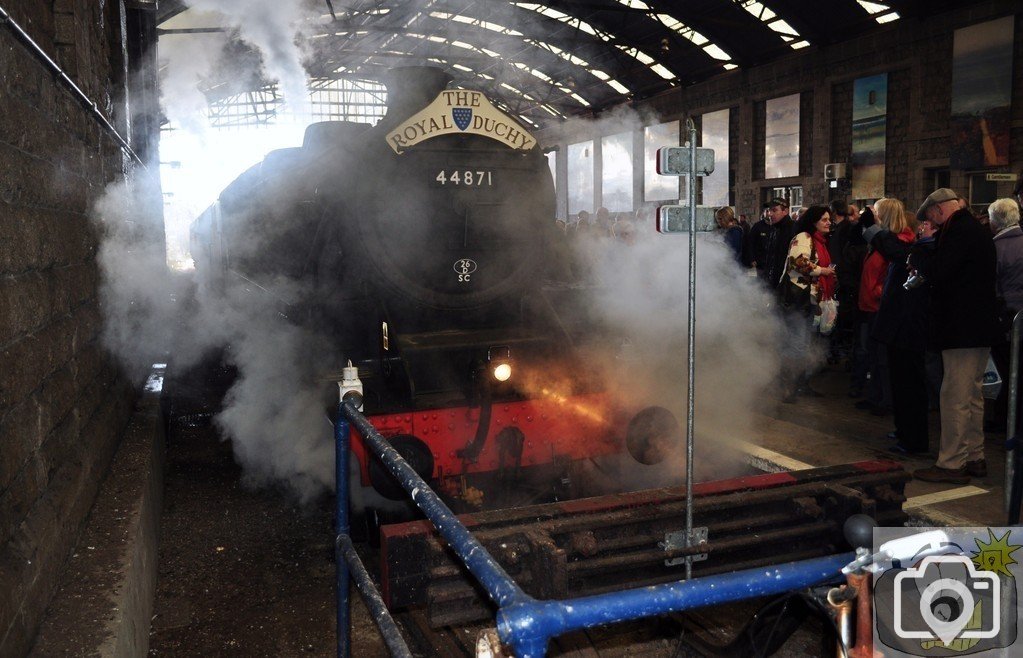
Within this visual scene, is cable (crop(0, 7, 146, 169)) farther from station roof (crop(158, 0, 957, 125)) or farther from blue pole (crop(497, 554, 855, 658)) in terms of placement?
station roof (crop(158, 0, 957, 125))

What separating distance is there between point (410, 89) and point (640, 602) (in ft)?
11.5

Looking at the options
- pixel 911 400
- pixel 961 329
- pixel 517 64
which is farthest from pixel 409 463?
pixel 517 64

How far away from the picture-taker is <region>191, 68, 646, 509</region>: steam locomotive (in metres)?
3.89

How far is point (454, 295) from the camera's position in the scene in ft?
14.1

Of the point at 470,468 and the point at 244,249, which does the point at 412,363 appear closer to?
the point at 470,468

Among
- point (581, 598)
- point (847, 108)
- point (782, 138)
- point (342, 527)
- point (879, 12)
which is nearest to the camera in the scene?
point (581, 598)

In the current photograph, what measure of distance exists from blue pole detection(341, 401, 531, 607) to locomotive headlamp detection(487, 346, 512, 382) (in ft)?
5.56

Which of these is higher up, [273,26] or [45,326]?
[273,26]

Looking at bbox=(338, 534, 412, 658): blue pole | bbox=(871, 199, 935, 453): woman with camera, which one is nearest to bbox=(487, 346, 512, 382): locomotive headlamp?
bbox=(338, 534, 412, 658): blue pole

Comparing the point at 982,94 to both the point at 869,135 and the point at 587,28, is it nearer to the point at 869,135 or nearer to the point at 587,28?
the point at 869,135

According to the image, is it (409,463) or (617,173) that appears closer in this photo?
(409,463)

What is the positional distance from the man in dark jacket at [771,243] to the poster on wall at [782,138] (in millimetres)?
10774

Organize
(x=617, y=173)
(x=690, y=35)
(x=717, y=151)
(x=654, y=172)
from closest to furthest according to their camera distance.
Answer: (x=690, y=35) → (x=654, y=172) → (x=617, y=173) → (x=717, y=151)

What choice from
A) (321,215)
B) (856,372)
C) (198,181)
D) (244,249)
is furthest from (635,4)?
(321,215)
